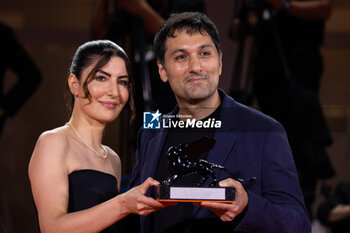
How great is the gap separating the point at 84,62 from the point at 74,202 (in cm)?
38

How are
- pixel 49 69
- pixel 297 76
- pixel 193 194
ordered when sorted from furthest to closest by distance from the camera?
pixel 49 69
pixel 297 76
pixel 193 194

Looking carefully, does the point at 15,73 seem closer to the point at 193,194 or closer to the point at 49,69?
the point at 49,69

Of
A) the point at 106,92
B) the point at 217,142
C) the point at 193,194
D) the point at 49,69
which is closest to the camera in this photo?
the point at 193,194

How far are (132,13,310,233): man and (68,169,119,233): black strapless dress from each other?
0.33 feet

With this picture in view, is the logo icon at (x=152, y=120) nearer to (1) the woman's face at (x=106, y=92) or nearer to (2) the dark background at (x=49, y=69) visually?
(1) the woman's face at (x=106, y=92)

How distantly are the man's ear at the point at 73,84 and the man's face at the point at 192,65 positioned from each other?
27cm

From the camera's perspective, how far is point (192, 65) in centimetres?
117

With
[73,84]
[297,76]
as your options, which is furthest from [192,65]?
[297,76]

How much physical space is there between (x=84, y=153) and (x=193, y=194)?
42 cm

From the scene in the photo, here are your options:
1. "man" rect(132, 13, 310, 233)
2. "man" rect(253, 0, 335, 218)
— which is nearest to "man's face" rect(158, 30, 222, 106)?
"man" rect(132, 13, 310, 233)

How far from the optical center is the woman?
112cm

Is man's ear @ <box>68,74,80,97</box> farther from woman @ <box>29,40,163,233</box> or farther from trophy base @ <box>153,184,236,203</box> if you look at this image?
trophy base @ <box>153,184,236,203</box>

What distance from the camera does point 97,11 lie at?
66.4 inches

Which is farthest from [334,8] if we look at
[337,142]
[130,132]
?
[130,132]
